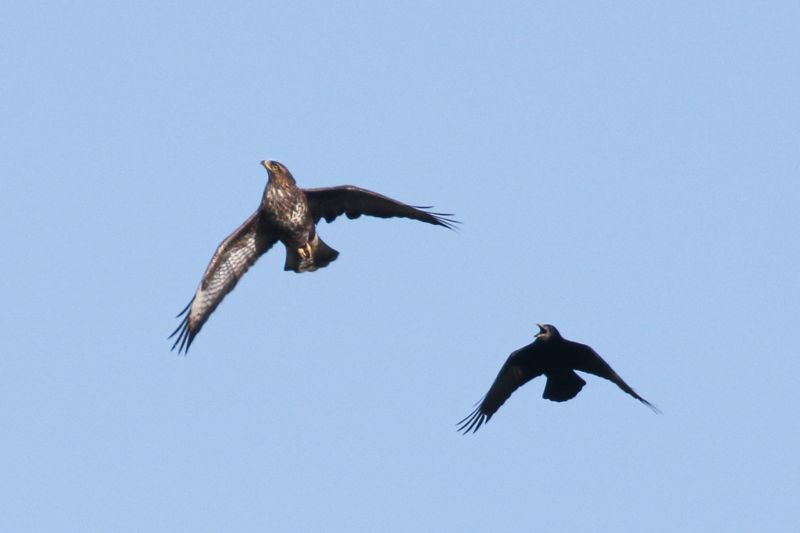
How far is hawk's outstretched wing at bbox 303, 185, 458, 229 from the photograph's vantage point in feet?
60.3

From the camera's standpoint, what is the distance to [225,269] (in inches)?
719

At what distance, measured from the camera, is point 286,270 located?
1869 cm

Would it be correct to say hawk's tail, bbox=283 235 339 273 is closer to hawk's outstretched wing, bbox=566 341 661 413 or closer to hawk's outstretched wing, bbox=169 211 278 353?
hawk's outstretched wing, bbox=169 211 278 353

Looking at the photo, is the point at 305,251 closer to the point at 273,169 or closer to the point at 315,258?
the point at 315,258

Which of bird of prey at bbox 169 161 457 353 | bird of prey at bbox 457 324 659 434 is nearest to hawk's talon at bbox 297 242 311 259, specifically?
bird of prey at bbox 169 161 457 353

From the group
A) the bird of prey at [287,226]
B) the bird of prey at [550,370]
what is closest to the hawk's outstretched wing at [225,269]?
the bird of prey at [287,226]

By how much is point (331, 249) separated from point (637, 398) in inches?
143

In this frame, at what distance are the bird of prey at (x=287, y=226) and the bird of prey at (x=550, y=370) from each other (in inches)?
68.9

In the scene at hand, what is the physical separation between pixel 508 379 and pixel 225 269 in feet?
11.8

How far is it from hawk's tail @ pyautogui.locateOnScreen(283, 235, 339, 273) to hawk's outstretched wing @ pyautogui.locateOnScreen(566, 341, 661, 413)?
108 inches

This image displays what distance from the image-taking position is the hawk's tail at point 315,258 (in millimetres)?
18516

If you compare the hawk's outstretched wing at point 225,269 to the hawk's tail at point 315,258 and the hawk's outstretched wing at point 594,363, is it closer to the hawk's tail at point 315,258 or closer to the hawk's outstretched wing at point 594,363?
the hawk's tail at point 315,258

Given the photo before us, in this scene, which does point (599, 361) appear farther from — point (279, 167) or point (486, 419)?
point (279, 167)

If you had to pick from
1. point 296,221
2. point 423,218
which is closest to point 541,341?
point 423,218
